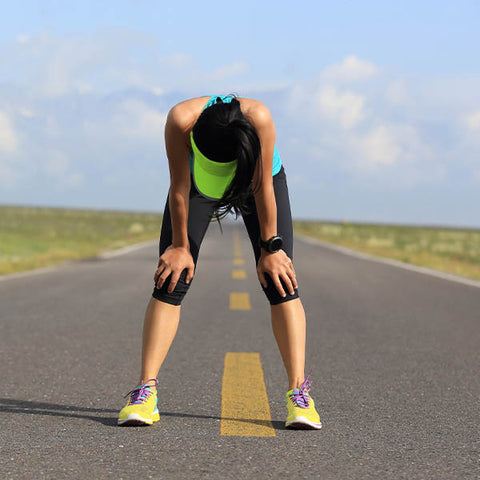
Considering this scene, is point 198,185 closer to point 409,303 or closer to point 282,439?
point 282,439

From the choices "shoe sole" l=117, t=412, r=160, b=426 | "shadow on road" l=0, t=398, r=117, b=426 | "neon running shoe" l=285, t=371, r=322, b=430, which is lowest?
"shadow on road" l=0, t=398, r=117, b=426

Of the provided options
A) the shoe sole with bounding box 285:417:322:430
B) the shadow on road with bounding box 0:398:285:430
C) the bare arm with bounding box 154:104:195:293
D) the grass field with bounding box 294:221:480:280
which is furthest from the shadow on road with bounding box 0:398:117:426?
the grass field with bounding box 294:221:480:280

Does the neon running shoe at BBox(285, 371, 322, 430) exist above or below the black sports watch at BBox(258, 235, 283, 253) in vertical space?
below

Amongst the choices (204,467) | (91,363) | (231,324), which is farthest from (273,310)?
(231,324)

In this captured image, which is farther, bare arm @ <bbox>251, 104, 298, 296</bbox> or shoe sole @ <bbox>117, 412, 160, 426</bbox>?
shoe sole @ <bbox>117, 412, 160, 426</bbox>

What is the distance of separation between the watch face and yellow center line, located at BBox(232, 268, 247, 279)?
934 cm

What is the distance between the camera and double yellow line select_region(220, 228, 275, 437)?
10.8 ft

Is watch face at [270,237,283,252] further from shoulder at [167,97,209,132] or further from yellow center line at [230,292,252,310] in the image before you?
yellow center line at [230,292,252,310]

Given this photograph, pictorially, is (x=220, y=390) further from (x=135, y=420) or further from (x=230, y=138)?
(x=230, y=138)

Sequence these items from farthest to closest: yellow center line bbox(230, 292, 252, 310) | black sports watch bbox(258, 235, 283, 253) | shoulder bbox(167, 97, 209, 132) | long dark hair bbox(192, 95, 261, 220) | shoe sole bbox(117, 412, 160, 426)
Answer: yellow center line bbox(230, 292, 252, 310) < black sports watch bbox(258, 235, 283, 253) < shoe sole bbox(117, 412, 160, 426) < shoulder bbox(167, 97, 209, 132) < long dark hair bbox(192, 95, 261, 220)

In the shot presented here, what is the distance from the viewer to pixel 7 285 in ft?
34.9

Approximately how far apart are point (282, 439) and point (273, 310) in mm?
692

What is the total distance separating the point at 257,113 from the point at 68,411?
6.12 feet

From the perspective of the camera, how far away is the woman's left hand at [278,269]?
3393 mm
